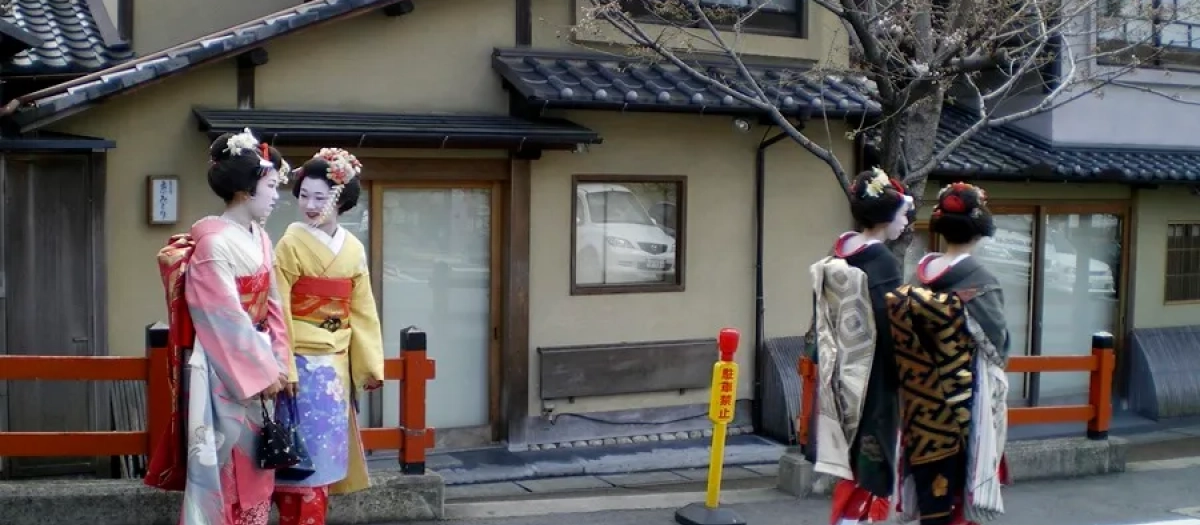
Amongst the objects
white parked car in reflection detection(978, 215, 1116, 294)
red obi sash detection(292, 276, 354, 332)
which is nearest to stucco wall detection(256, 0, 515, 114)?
red obi sash detection(292, 276, 354, 332)

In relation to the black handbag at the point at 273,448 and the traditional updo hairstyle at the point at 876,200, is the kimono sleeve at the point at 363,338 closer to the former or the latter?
the black handbag at the point at 273,448

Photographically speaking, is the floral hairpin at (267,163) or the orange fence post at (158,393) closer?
the floral hairpin at (267,163)

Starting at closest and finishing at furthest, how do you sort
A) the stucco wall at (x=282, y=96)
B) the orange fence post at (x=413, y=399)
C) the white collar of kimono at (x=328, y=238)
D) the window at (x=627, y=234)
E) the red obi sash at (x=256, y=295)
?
1. the red obi sash at (x=256, y=295)
2. the white collar of kimono at (x=328, y=238)
3. the orange fence post at (x=413, y=399)
4. the stucco wall at (x=282, y=96)
5. the window at (x=627, y=234)

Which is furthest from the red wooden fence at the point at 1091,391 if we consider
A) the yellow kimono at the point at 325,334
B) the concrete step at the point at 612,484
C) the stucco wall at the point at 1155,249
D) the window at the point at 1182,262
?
the window at the point at 1182,262

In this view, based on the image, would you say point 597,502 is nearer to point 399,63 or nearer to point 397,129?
point 397,129

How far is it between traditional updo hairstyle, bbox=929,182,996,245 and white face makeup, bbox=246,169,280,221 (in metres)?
3.06

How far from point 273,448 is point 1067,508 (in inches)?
213

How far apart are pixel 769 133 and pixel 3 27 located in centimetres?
619

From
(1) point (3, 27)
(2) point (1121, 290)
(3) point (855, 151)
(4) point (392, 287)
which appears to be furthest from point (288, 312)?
(2) point (1121, 290)

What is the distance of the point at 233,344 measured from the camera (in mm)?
4949

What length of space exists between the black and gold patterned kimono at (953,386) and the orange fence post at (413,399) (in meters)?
2.68

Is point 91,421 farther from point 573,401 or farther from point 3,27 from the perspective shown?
point 573,401

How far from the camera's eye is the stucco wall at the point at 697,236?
33.5 ft

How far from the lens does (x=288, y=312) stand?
548 centimetres
